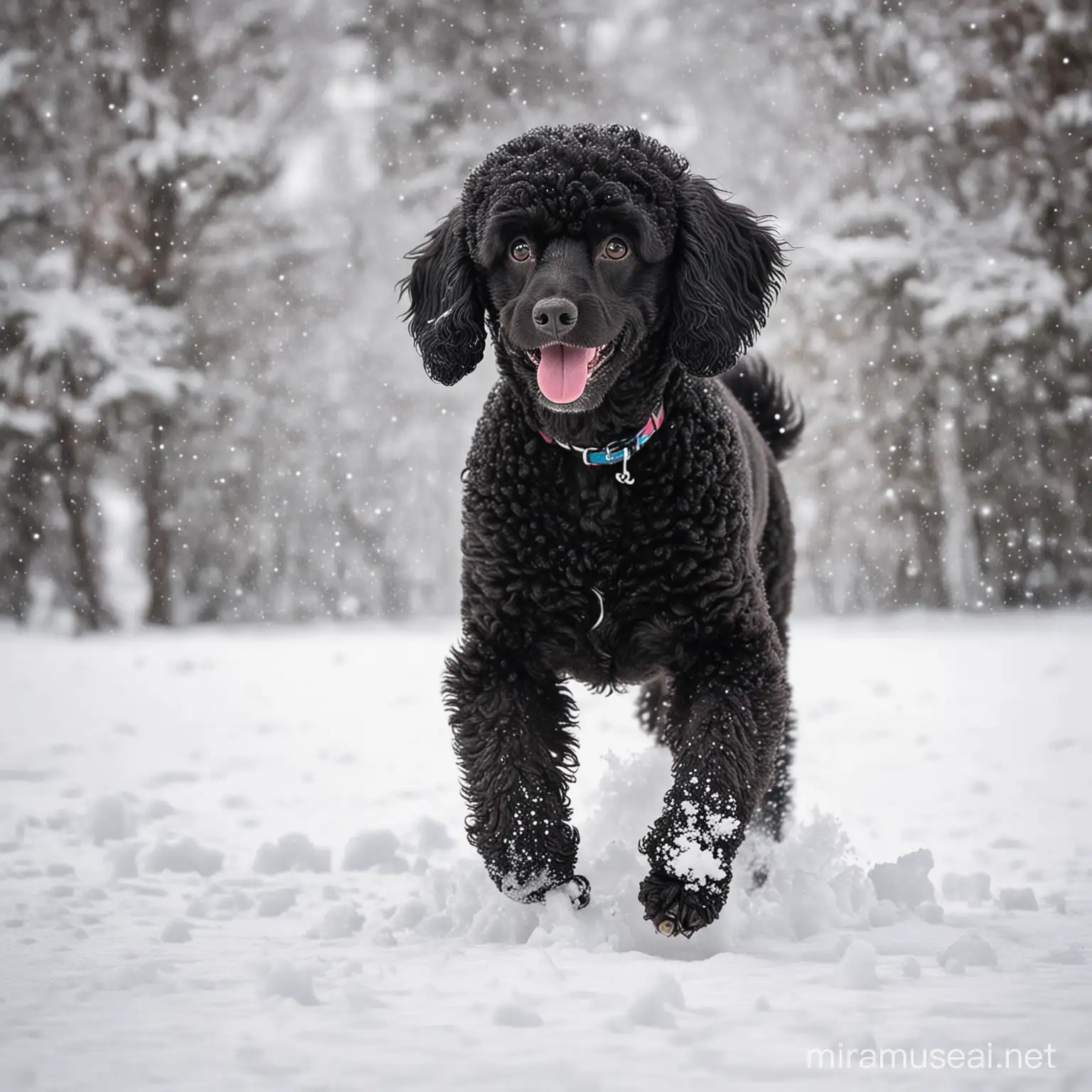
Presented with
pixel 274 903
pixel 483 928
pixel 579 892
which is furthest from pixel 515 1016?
pixel 274 903

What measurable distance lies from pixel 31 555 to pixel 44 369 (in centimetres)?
234

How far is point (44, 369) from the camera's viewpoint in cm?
1455

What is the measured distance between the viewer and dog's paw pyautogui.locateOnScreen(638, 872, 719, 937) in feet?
Answer: 10.6

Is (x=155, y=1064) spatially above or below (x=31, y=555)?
below

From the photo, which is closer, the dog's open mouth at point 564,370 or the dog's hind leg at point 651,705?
the dog's open mouth at point 564,370

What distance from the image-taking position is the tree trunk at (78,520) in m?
14.8

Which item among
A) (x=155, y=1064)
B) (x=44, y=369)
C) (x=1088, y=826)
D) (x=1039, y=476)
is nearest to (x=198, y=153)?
(x=44, y=369)

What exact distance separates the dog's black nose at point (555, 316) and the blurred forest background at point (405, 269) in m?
11.9

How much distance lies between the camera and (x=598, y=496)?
12.3ft

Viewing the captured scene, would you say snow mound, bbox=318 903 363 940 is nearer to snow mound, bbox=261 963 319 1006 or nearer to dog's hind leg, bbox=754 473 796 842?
snow mound, bbox=261 963 319 1006

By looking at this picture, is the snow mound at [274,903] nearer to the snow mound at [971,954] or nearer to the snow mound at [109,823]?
the snow mound at [109,823]

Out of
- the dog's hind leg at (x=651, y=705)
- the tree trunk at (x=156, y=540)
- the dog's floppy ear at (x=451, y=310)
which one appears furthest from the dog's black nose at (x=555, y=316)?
the tree trunk at (x=156, y=540)

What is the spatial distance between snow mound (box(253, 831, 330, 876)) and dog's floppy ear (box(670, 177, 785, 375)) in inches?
83.0

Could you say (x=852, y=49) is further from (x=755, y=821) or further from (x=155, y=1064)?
(x=155, y=1064)
